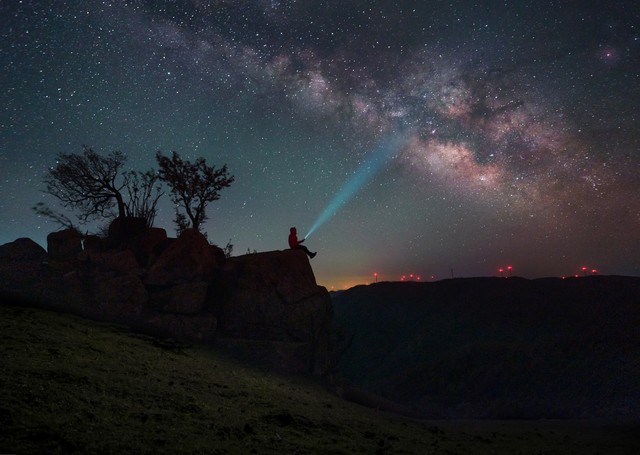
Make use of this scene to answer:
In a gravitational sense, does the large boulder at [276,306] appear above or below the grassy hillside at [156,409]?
above

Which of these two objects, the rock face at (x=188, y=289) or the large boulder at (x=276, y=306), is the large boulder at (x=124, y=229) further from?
the large boulder at (x=276, y=306)

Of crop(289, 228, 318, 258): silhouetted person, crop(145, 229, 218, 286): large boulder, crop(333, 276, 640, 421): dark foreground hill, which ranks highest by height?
crop(289, 228, 318, 258): silhouetted person

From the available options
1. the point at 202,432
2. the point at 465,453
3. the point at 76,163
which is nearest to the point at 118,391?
the point at 202,432

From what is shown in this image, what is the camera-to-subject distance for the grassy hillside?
570cm

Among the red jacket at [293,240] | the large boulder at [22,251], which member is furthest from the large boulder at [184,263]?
the large boulder at [22,251]

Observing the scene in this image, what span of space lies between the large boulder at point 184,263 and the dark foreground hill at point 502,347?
44.0 ft

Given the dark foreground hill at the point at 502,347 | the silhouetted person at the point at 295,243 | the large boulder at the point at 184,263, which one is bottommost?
the dark foreground hill at the point at 502,347

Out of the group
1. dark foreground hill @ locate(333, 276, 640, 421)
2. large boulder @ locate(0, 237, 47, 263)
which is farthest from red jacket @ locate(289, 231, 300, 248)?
large boulder @ locate(0, 237, 47, 263)

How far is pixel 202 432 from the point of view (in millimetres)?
7125

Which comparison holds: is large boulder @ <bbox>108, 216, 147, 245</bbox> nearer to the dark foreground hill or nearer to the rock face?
the rock face

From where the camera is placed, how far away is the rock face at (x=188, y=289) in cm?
2138

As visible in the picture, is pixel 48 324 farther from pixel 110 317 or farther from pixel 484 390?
pixel 484 390

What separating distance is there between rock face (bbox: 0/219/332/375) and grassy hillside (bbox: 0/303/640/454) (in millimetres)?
4453

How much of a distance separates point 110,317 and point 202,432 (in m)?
15.2
